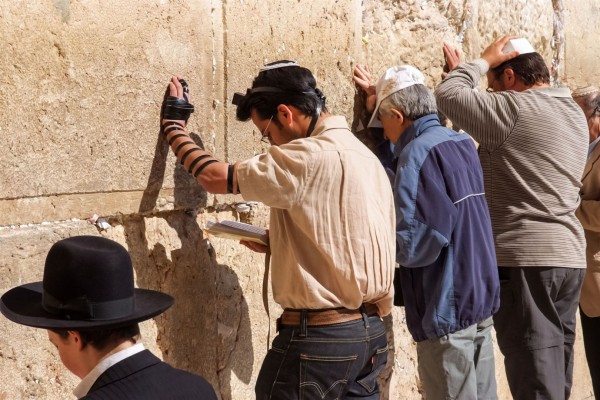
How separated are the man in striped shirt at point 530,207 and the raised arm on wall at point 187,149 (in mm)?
1294

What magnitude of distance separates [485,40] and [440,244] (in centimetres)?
184

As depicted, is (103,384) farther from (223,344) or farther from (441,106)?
(441,106)

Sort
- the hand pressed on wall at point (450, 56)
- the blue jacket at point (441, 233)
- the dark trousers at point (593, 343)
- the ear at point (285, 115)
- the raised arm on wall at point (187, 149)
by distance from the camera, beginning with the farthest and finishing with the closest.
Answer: the dark trousers at point (593, 343), the hand pressed on wall at point (450, 56), the blue jacket at point (441, 233), the ear at point (285, 115), the raised arm on wall at point (187, 149)

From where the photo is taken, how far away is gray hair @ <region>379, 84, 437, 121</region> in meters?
3.76

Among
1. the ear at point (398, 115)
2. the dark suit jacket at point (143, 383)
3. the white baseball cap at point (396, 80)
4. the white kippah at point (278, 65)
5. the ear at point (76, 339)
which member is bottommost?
the dark suit jacket at point (143, 383)

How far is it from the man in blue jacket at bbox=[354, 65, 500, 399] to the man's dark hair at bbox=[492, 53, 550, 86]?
71 centimetres

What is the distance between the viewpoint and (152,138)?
3.32 m

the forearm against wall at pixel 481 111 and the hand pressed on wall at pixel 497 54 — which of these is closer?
the forearm against wall at pixel 481 111

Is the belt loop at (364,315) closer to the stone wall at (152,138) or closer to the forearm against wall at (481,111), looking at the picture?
the stone wall at (152,138)

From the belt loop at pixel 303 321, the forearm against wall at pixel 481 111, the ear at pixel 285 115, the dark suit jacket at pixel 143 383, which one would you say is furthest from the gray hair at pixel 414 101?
the dark suit jacket at pixel 143 383

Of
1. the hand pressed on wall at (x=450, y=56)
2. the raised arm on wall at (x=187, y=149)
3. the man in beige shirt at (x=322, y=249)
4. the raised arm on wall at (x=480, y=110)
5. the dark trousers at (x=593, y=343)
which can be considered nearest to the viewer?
the man in beige shirt at (x=322, y=249)

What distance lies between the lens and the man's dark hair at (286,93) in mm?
3252

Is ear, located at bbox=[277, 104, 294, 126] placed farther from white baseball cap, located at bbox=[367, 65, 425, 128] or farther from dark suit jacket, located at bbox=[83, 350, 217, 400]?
dark suit jacket, located at bbox=[83, 350, 217, 400]

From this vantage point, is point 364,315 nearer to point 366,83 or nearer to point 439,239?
point 439,239
